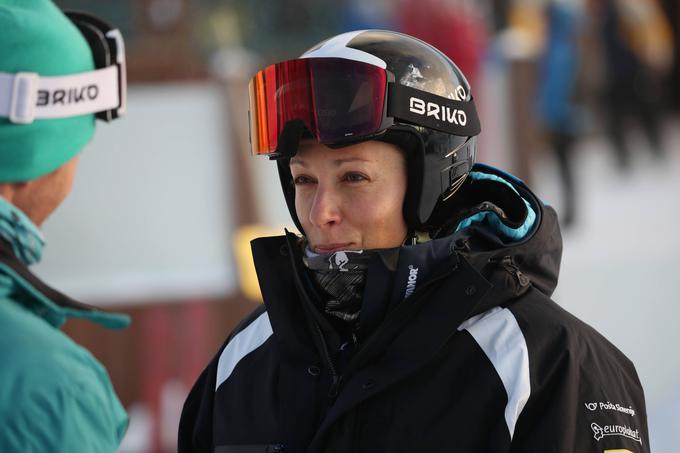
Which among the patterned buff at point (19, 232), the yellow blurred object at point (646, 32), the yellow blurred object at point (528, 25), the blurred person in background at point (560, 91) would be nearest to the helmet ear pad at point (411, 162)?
the patterned buff at point (19, 232)

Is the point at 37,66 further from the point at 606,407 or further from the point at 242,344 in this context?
the point at 606,407

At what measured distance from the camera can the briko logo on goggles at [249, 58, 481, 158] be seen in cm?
236

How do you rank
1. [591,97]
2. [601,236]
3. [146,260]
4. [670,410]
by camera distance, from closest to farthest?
[670,410] → [146,260] → [601,236] → [591,97]

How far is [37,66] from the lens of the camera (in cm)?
250

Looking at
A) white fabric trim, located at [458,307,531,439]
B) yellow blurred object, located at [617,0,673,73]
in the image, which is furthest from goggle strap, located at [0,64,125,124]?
yellow blurred object, located at [617,0,673,73]

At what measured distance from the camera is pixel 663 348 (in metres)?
7.80

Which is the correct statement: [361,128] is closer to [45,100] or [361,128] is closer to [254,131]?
[254,131]

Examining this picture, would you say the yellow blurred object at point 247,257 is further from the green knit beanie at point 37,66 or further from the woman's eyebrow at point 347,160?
the woman's eyebrow at point 347,160

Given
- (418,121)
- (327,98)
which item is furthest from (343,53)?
(418,121)

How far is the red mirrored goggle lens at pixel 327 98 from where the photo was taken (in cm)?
236

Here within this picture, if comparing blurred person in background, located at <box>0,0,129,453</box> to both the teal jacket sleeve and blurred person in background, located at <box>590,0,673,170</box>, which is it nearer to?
the teal jacket sleeve

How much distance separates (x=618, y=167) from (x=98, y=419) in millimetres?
10404

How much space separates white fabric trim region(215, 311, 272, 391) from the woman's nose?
347 millimetres

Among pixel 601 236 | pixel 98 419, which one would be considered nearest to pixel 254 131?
pixel 98 419
